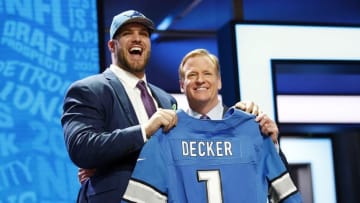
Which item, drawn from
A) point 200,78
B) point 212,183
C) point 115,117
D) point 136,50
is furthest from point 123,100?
point 212,183

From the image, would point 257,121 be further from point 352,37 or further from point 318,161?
point 318,161

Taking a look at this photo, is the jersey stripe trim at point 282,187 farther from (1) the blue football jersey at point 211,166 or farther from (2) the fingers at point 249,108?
→ (2) the fingers at point 249,108

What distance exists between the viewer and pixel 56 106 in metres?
3.71

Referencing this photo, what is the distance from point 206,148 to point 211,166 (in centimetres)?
6

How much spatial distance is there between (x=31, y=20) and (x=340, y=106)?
3.58 metres

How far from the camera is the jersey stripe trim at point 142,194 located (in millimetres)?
2350

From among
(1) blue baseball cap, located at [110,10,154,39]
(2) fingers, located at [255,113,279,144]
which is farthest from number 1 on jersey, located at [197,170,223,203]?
(1) blue baseball cap, located at [110,10,154,39]

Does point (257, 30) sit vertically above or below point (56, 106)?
above

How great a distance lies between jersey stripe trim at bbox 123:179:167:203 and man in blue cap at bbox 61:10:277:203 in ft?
0.27

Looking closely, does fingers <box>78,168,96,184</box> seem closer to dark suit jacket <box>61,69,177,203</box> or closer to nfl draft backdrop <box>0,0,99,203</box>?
dark suit jacket <box>61,69,177,203</box>

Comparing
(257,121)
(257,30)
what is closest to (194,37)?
(257,30)

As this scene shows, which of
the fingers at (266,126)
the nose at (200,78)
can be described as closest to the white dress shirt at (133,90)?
the nose at (200,78)

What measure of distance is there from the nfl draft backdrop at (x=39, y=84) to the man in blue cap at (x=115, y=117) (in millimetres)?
1117

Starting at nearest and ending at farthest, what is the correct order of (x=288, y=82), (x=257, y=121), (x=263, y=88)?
(x=257, y=121) < (x=263, y=88) < (x=288, y=82)
